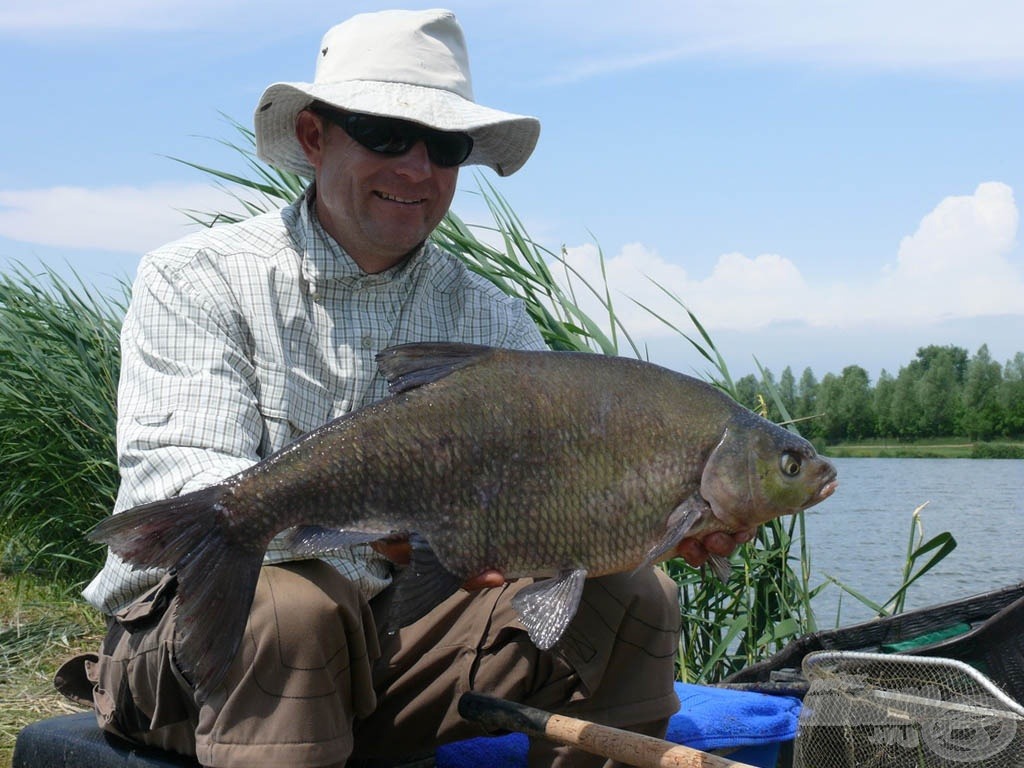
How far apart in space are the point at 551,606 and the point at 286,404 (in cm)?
79

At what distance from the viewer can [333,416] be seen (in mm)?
2584

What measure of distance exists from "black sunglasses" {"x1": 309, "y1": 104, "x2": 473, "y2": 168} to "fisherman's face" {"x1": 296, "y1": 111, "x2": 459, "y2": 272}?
0.04 ft

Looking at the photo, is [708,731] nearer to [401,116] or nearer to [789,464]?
[789,464]

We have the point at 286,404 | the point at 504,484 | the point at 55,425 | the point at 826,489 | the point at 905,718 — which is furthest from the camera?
the point at 55,425

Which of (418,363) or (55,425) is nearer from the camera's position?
(418,363)

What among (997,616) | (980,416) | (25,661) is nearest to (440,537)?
(997,616)

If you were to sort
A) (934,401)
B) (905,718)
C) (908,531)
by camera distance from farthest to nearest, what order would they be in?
(934,401), (908,531), (905,718)

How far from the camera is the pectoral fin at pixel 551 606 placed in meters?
2.04

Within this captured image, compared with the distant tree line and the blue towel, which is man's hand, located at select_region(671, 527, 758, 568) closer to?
the blue towel

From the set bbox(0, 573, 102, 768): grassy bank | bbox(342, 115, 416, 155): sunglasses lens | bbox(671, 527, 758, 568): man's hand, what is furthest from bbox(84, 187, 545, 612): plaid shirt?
bbox(0, 573, 102, 768): grassy bank

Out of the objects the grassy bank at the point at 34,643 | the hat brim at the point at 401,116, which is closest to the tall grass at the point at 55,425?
the grassy bank at the point at 34,643

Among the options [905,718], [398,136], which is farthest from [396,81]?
[905,718]

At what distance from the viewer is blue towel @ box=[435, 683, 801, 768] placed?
2.70m

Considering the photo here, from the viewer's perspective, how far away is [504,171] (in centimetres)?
313
